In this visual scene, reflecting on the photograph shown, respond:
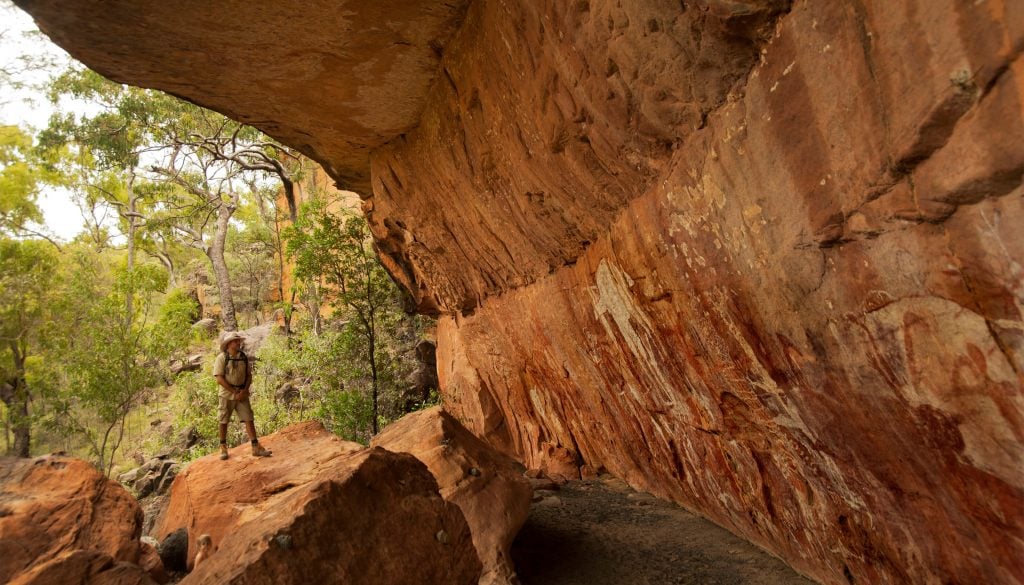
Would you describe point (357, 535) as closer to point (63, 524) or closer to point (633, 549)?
point (633, 549)

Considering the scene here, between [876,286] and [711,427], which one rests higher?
[876,286]

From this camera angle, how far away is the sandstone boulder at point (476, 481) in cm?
475

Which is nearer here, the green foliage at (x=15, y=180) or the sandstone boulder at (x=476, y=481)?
the sandstone boulder at (x=476, y=481)

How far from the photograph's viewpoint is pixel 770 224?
118 inches

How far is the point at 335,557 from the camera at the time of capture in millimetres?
3471

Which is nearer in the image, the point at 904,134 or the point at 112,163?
the point at 904,134

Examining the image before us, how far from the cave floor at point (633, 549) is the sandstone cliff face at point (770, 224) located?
219 millimetres

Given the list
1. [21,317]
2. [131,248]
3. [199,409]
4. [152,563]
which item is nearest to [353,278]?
[199,409]

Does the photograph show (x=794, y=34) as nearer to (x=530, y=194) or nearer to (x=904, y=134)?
(x=904, y=134)

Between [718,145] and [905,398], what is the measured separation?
1660 mm

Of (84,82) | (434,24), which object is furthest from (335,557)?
(84,82)

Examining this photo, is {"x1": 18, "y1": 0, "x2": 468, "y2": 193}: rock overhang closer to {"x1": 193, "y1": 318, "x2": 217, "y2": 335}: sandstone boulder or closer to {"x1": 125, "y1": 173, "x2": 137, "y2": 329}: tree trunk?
{"x1": 125, "y1": 173, "x2": 137, "y2": 329}: tree trunk

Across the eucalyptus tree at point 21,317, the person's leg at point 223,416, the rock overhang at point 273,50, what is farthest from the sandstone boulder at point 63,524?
the eucalyptus tree at point 21,317

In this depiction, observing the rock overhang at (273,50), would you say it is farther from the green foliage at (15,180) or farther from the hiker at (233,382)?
the green foliage at (15,180)
